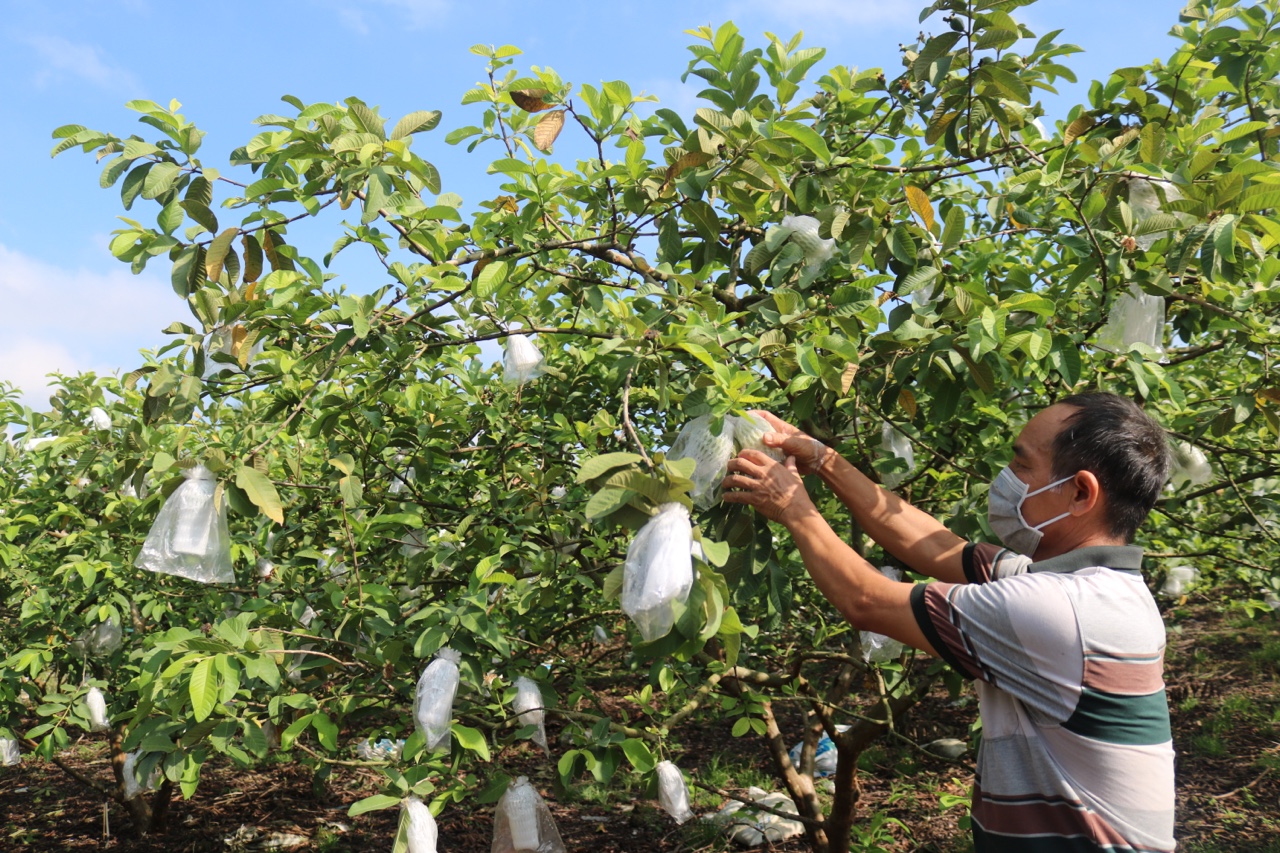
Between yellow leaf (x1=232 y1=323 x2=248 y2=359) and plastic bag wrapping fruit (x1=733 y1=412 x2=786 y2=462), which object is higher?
yellow leaf (x1=232 y1=323 x2=248 y2=359)

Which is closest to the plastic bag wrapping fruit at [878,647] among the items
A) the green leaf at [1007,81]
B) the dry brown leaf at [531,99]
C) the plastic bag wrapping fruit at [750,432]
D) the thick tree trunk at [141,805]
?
the plastic bag wrapping fruit at [750,432]

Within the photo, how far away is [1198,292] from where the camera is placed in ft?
7.11

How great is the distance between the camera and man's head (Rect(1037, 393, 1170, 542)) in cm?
157

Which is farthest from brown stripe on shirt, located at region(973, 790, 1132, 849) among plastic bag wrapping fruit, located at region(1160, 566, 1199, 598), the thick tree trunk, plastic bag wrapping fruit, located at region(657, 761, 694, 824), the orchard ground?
plastic bag wrapping fruit, located at region(1160, 566, 1199, 598)

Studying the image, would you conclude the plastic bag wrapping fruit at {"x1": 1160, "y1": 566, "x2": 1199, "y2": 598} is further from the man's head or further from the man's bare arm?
the man's head

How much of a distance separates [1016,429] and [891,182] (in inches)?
28.6

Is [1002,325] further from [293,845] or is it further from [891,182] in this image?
[293,845]

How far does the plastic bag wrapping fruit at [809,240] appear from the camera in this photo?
1974 millimetres

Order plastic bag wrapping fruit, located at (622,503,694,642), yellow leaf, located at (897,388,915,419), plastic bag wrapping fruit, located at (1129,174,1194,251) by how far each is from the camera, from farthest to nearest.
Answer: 1. yellow leaf, located at (897,388,915,419)
2. plastic bag wrapping fruit, located at (1129,174,1194,251)
3. plastic bag wrapping fruit, located at (622,503,694,642)

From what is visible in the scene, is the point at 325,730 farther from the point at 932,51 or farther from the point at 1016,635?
the point at 932,51

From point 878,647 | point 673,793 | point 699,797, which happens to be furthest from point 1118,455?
point 699,797

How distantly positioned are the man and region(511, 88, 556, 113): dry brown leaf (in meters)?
1.04

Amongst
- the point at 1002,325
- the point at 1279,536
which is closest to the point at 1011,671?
the point at 1002,325

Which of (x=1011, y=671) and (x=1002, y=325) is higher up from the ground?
(x=1002, y=325)
